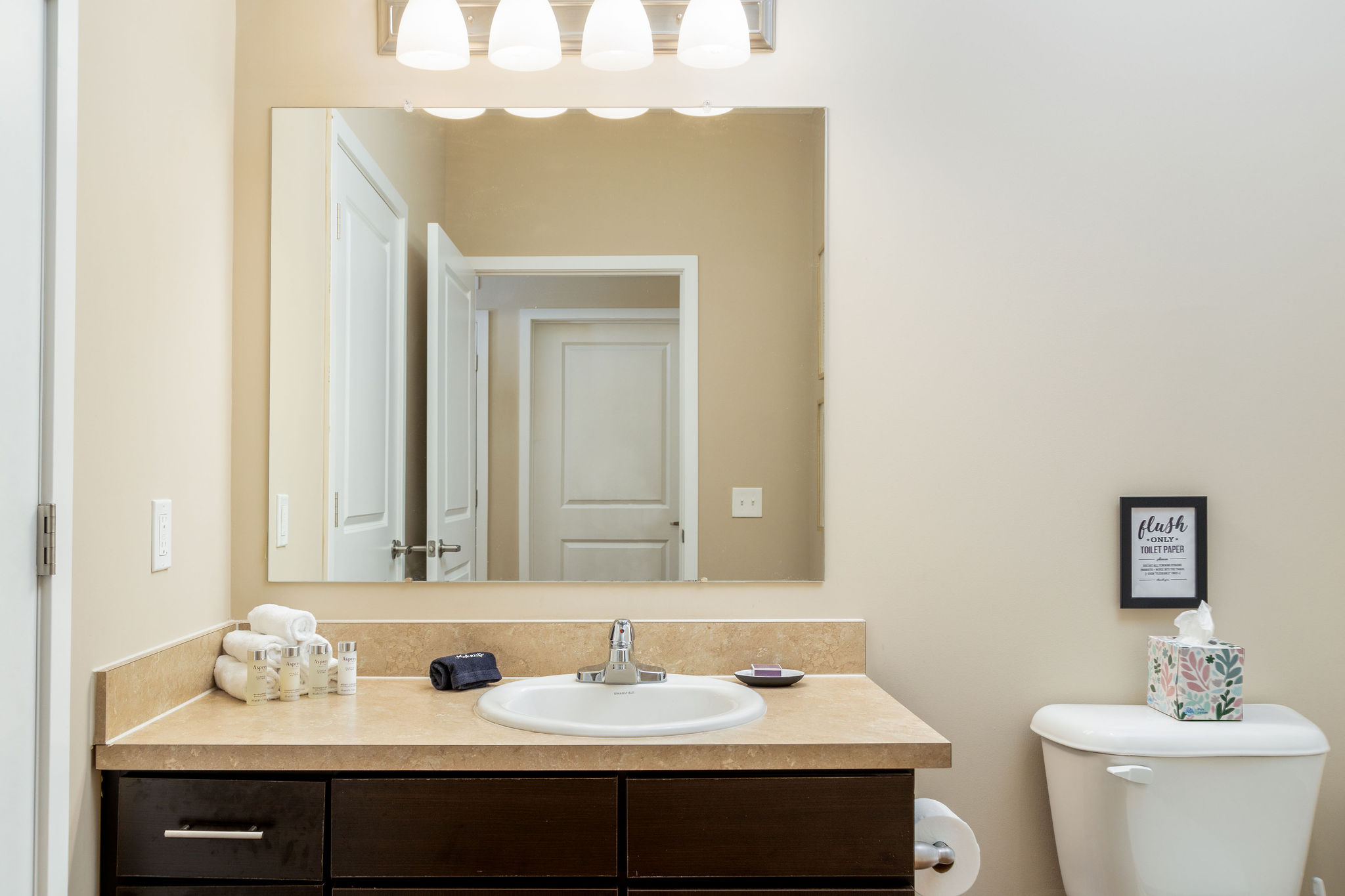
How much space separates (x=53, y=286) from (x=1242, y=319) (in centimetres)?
204

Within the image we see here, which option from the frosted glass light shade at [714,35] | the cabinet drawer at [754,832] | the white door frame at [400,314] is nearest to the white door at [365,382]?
the white door frame at [400,314]

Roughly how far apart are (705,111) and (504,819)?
135cm

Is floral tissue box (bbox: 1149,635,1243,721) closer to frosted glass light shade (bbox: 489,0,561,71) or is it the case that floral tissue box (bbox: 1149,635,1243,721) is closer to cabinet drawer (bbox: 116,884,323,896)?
cabinet drawer (bbox: 116,884,323,896)

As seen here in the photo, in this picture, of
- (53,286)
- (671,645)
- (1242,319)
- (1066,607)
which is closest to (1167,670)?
(1066,607)

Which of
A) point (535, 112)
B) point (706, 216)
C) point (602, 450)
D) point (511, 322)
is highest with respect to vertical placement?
point (535, 112)

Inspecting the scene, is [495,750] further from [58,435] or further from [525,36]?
[525,36]

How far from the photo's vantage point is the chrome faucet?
157 centimetres

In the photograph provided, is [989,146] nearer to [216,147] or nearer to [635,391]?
[635,391]

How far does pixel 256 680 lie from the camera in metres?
1.47

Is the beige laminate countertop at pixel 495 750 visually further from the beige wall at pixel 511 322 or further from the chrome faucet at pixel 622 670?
the beige wall at pixel 511 322

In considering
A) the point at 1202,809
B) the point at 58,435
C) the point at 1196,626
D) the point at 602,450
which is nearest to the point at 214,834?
the point at 58,435

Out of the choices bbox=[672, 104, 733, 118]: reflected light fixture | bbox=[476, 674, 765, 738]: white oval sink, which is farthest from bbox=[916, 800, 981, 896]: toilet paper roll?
bbox=[672, 104, 733, 118]: reflected light fixture

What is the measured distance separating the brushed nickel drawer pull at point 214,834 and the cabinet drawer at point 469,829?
12 centimetres

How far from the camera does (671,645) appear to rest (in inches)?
67.1
